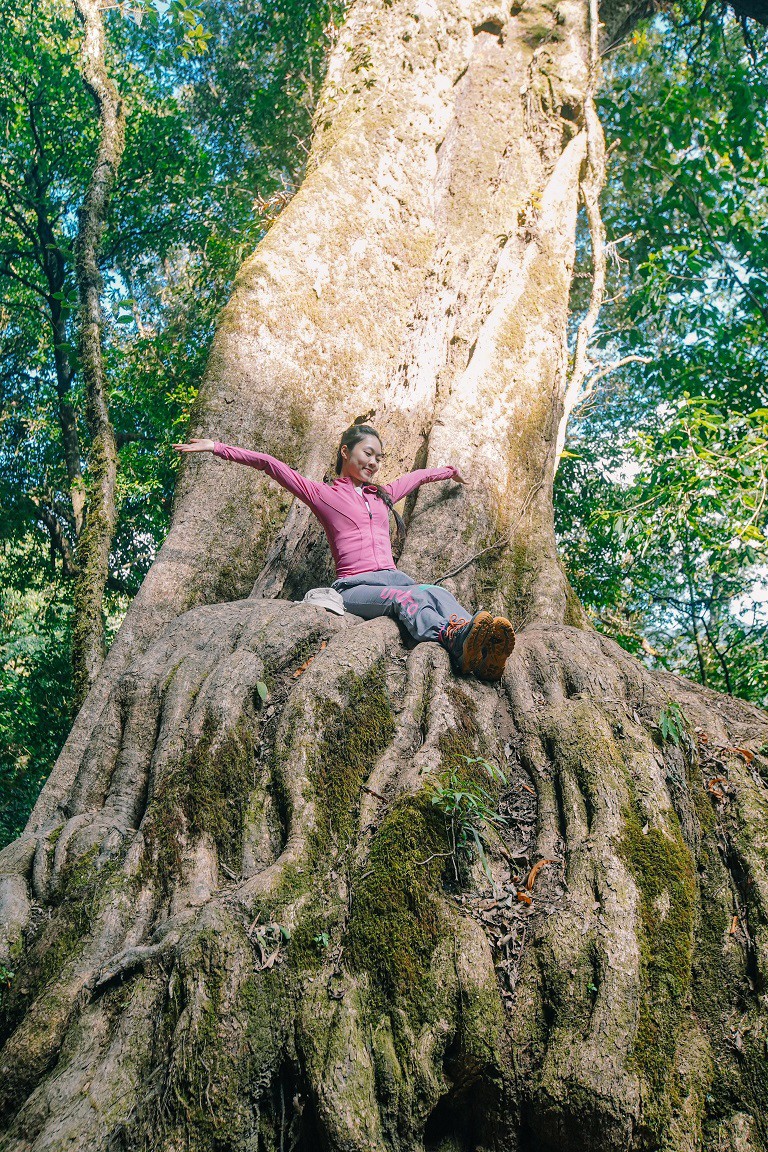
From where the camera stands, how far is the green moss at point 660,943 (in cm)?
266

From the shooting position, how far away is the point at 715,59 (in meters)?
10.9

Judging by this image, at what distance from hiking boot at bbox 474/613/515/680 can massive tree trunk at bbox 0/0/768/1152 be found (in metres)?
0.10

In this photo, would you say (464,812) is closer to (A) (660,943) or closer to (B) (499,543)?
(A) (660,943)

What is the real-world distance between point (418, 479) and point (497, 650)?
5.60 ft

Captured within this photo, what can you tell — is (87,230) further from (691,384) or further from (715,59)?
(715,59)

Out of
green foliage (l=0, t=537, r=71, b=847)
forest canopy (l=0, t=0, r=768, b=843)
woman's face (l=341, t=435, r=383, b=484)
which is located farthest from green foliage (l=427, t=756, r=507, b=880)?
green foliage (l=0, t=537, r=71, b=847)

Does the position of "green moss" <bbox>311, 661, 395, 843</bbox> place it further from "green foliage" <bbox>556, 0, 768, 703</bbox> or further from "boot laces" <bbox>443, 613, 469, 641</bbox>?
"green foliage" <bbox>556, 0, 768, 703</bbox>

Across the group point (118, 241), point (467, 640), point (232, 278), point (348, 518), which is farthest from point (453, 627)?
point (118, 241)

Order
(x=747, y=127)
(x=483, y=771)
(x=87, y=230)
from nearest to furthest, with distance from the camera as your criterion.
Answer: (x=483, y=771) → (x=87, y=230) → (x=747, y=127)

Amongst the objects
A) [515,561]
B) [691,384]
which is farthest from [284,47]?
[515,561]

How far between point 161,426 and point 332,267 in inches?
213

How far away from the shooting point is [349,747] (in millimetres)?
3473

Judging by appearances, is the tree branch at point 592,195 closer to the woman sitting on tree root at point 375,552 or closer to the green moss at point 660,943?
the woman sitting on tree root at point 375,552

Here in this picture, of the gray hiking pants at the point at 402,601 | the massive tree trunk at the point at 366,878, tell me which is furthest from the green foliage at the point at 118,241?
the gray hiking pants at the point at 402,601
